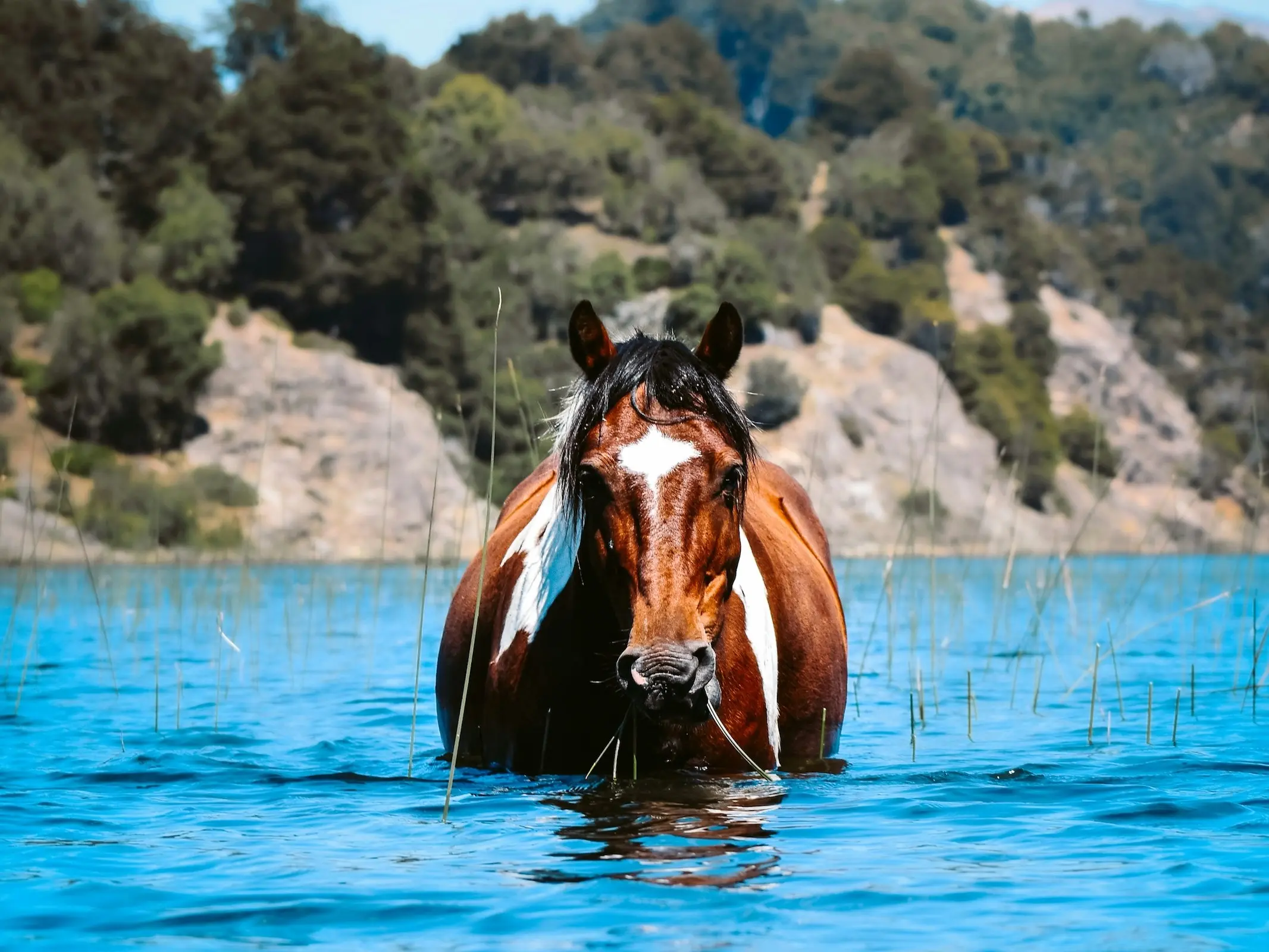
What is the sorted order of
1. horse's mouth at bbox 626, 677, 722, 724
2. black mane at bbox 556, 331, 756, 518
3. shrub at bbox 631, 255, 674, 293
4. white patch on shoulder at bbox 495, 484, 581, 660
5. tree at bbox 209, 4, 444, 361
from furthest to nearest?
shrub at bbox 631, 255, 674, 293
tree at bbox 209, 4, 444, 361
white patch on shoulder at bbox 495, 484, 581, 660
black mane at bbox 556, 331, 756, 518
horse's mouth at bbox 626, 677, 722, 724

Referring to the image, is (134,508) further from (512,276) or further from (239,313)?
(512,276)

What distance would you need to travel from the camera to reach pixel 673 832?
5094 millimetres

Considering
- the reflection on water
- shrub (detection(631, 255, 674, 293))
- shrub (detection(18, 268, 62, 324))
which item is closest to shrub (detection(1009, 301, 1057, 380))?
shrub (detection(631, 255, 674, 293))

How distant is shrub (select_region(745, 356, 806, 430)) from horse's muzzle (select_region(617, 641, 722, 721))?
165 ft

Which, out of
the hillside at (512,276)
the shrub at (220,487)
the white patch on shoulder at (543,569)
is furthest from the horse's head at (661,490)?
the shrub at (220,487)

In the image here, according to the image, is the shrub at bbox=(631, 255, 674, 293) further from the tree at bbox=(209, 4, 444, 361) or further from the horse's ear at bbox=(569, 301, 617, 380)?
the horse's ear at bbox=(569, 301, 617, 380)

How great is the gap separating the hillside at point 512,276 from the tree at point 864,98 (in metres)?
0.21

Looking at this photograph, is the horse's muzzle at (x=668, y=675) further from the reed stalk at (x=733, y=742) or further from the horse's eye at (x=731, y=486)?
the horse's eye at (x=731, y=486)

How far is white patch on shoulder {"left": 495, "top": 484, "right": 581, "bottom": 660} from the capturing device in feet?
18.6

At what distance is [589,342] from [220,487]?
35876mm

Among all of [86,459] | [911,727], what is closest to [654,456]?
[911,727]

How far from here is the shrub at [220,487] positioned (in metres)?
38.2

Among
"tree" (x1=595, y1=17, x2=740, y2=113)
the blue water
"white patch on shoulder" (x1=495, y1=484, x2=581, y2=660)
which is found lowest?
the blue water

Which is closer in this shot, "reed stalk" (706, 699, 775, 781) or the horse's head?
the horse's head
